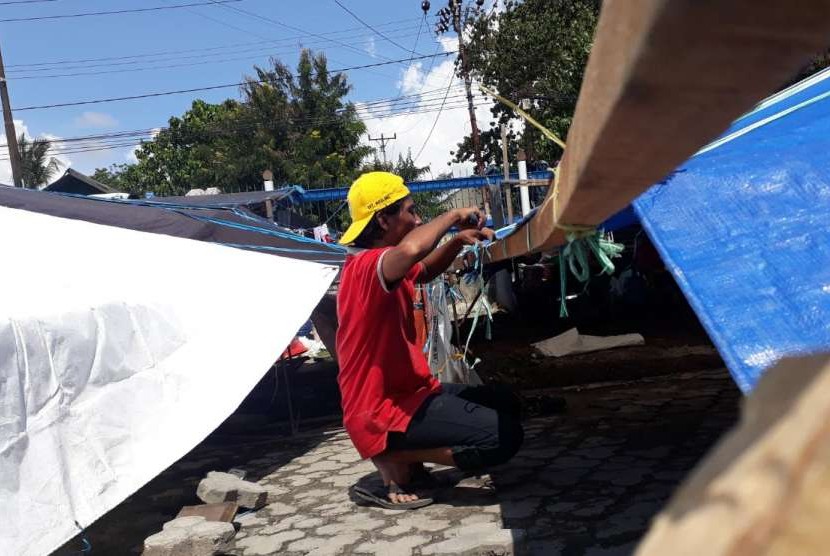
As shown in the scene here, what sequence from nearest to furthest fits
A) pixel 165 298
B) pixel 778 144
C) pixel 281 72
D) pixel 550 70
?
pixel 778 144
pixel 165 298
pixel 550 70
pixel 281 72

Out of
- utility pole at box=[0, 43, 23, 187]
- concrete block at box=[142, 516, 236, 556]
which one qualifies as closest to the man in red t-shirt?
concrete block at box=[142, 516, 236, 556]

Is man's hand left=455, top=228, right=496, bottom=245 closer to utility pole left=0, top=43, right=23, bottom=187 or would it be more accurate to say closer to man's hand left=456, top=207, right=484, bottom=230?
man's hand left=456, top=207, right=484, bottom=230

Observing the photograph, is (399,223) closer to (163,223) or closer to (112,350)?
(112,350)

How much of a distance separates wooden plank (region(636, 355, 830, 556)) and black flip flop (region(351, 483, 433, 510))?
156 inches

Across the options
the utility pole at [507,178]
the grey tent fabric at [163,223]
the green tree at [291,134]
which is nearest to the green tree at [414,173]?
the green tree at [291,134]

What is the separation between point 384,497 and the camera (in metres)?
4.46

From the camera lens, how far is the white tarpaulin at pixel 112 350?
11.7 feet

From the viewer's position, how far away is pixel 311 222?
623 inches

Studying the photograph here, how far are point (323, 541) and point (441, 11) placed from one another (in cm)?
2104

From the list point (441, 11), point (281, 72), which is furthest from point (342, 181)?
point (441, 11)

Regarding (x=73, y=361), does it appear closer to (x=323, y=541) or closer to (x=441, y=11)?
(x=323, y=541)

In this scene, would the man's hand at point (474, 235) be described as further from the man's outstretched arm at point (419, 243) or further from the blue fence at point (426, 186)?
the blue fence at point (426, 186)

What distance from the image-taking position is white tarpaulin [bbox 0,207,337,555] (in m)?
3.56

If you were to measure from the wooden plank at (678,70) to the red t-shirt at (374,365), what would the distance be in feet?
10.2
